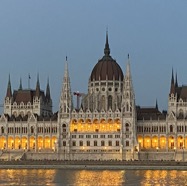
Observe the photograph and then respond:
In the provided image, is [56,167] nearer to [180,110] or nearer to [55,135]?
[55,135]

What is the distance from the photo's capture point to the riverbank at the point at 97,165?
480ft

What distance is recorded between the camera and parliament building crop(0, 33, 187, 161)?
546 ft

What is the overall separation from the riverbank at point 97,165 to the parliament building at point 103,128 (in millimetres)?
12475

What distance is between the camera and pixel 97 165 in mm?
151750

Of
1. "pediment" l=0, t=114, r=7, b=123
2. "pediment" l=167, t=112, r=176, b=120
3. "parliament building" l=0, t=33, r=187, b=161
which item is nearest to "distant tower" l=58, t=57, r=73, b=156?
"parliament building" l=0, t=33, r=187, b=161

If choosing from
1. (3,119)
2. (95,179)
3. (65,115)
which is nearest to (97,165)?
(65,115)

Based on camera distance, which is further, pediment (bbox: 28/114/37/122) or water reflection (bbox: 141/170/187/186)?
pediment (bbox: 28/114/37/122)

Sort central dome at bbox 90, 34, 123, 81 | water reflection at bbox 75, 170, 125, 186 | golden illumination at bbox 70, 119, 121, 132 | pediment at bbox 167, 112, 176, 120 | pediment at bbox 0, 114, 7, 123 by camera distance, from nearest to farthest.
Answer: water reflection at bbox 75, 170, 125, 186, pediment at bbox 167, 112, 176, 120, golden illumination at bbox 70, 119, 121, 132, pediment at bbox 0, 114, 7, 123, central dome at bbox 90, 34, 123, 81

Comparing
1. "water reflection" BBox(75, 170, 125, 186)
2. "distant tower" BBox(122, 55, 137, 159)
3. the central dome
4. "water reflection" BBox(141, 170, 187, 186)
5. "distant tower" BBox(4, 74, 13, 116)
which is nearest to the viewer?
"water reflection" BBox(141, 170, 187, 186)

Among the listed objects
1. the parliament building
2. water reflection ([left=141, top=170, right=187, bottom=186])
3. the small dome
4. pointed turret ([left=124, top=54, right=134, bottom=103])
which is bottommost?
water reflection ([left=141, top=170, right=187, bottom=186])

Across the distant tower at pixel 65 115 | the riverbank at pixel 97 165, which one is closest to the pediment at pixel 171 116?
the riverbank at pixel 97 165

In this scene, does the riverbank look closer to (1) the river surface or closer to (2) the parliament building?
(2) the parliament building

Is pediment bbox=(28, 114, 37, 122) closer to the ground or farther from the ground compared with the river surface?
farther from the ground

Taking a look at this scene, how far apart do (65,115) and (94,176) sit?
167 feet
